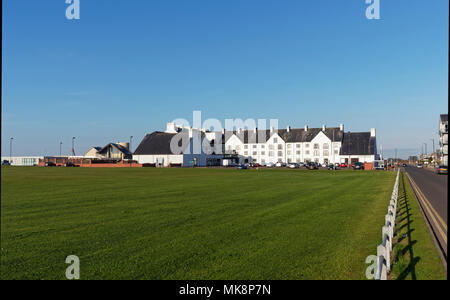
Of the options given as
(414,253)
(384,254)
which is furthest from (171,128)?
(384,254)

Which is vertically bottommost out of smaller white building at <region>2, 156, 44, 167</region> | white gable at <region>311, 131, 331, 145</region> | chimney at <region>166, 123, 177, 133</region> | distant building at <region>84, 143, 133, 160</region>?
smaller white building at <region>2, 156, 44, 167</region>

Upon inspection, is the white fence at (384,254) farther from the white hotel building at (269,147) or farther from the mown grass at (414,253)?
the white hotel building at (269,147)

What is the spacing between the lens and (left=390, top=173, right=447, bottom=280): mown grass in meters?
6.80

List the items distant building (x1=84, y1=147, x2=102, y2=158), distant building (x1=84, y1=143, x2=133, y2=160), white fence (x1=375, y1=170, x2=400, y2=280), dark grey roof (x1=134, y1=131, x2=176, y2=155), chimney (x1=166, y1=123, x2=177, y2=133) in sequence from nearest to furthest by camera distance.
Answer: white fence (x1=375, y1=170, x2=400, y2=280) → dark grey roof (x1=134, y1=131, x2=176, y2=155) → distant building (x1=84, y1=143, x2=133, y2=160) → chimney (x1=166, y1=123, x2=177, y2=133) → distant building (x1=84, y1=147, x2=102, y2=158)

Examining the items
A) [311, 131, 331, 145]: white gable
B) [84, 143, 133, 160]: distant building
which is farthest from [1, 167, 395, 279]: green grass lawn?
[84, 143, 133, 160]: distant building

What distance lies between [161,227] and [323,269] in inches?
221

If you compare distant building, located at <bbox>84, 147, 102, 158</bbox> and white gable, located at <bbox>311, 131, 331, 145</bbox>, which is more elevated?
white gable, located at <bbox>311, 131, 331, 145</bbox>

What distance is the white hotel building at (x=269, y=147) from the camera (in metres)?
96.9

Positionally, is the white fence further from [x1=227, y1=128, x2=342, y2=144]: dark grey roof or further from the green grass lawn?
[x1=227, y1=128, x2=342, y2=144]: dark grey roof
